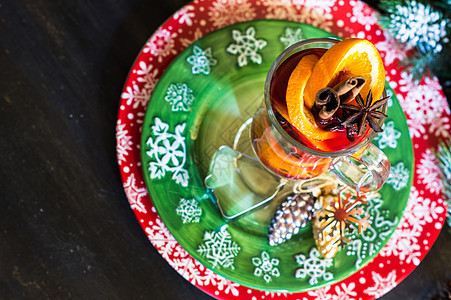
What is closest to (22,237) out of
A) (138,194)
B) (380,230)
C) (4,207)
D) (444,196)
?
(4,207)

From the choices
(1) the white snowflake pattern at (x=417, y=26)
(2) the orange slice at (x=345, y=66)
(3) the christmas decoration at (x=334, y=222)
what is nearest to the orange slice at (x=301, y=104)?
(2) the orange slice at (x=345, y=66)

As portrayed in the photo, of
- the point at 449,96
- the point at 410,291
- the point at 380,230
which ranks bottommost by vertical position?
the point at 410,291

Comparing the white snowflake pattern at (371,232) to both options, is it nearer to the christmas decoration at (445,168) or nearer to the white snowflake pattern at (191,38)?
the christmas decoration at (445,168)

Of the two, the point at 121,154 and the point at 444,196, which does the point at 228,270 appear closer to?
the point at 121,154

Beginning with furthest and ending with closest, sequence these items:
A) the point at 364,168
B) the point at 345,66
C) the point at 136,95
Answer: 1. the point at 136,95
2. the point at 364,168
3. the point at 345,66

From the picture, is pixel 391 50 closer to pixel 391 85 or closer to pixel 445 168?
pixel 391 85

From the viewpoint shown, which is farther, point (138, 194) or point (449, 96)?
point (449, 96)

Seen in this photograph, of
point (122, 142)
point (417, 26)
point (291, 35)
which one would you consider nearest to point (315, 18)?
point (291, 35)

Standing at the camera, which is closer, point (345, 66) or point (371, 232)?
point (345, 66)
